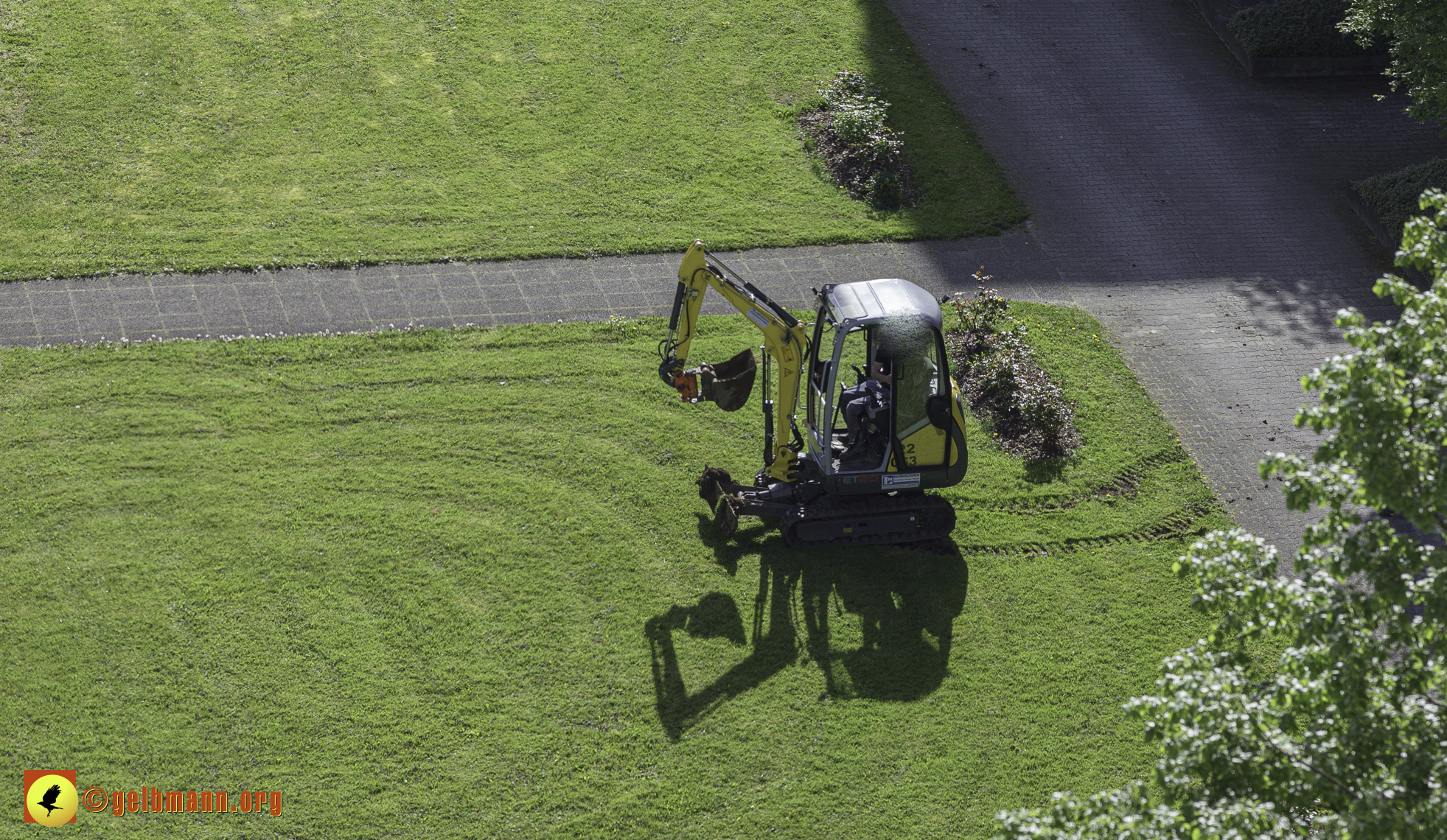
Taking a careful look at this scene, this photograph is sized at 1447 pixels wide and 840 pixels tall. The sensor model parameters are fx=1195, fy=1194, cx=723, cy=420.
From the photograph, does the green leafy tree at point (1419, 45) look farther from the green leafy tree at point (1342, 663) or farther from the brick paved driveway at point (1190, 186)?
the green leafy tree at point (1342, 663)

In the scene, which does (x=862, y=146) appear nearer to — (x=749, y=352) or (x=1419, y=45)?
(x=749, y=352)

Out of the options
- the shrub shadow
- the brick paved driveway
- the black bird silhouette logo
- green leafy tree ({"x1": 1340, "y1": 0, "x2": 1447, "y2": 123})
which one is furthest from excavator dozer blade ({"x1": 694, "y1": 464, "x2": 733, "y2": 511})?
green leafy tree ({"x1": 1340, "y1": 0, "x2": 1447, "y2": 123})

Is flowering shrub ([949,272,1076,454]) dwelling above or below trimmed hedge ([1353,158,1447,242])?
below

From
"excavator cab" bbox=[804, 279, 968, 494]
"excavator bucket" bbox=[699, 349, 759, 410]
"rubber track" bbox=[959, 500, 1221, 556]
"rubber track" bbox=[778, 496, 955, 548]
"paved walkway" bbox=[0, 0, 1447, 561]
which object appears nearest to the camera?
"excavator cab" bbox=[804, 279, 968, 494]

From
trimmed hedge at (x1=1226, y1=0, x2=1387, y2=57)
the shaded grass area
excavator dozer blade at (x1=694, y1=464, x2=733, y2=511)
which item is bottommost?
the shaded grass area

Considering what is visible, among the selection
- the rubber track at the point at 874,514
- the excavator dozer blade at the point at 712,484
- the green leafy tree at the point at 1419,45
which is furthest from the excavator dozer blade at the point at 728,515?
the green leafy tree at the point at 1419,45

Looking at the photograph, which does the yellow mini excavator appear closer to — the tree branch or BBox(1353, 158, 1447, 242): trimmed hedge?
the tree branch
